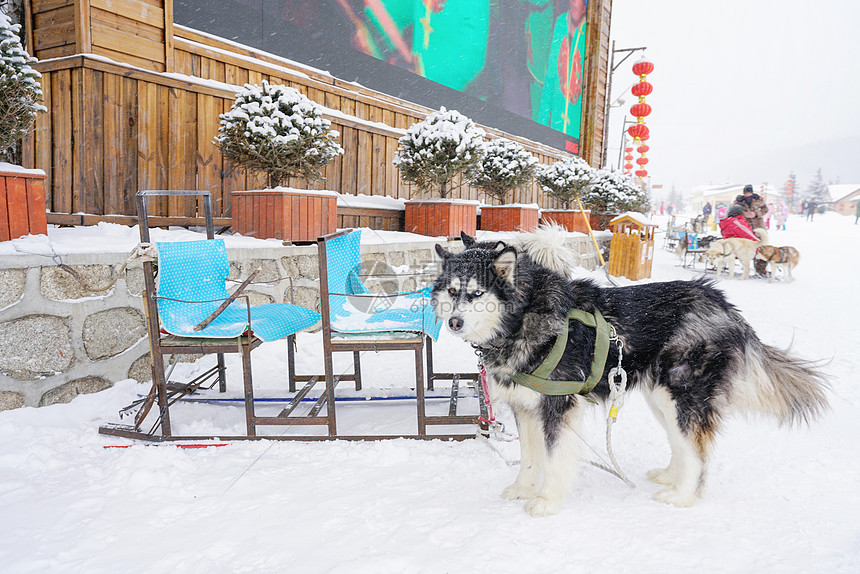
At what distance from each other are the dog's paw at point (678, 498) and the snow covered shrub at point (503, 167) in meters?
6.33

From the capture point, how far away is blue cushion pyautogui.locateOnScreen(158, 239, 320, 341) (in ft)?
9.02

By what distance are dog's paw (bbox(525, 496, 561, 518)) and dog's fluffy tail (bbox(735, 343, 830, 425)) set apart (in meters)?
1.03

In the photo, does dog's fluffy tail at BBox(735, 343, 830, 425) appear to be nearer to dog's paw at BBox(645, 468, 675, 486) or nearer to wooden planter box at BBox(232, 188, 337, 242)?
dog's paw at BBox(645, 468, 675, 486)

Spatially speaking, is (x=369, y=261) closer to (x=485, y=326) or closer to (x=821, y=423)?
(x=485, y=326)

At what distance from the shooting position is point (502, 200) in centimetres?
844

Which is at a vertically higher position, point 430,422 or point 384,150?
point 384,150

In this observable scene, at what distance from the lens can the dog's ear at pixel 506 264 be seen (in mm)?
2174

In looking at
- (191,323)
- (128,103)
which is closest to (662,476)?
(191,323)

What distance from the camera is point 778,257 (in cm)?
1026

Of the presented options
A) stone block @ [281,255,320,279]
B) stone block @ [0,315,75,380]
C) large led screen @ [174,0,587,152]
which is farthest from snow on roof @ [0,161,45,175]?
large led screen @ [174,0,587,152]

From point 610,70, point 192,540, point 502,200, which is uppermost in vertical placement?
point 610,70

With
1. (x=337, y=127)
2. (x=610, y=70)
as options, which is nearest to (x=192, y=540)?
(x=337, y=127)

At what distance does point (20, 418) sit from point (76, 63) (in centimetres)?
326

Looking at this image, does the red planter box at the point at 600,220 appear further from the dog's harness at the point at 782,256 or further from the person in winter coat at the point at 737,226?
the dog's harness at the point at 782,256
